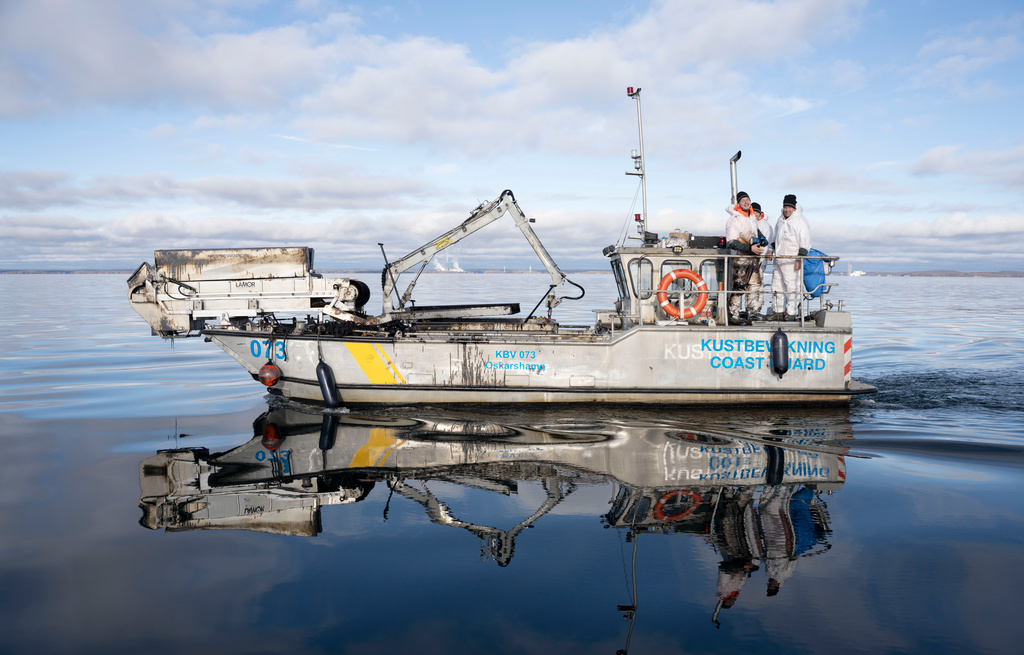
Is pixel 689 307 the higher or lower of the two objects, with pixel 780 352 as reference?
higher

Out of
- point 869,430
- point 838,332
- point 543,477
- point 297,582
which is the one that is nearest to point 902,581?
point 543,477

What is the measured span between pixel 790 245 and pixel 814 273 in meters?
0.72

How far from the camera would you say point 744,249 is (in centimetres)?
1120

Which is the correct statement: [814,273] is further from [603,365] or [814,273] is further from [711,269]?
[603,365]

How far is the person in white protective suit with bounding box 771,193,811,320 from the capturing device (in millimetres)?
10938

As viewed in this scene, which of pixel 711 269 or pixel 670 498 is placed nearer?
pixel 670 498

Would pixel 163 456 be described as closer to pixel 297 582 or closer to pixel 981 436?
pixel 297 582

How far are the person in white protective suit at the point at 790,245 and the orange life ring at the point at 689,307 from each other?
128 cm

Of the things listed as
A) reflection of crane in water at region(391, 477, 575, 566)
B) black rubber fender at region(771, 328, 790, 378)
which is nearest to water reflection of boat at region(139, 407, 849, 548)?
reflection of crane in water at region(391, 477, 575, 566)

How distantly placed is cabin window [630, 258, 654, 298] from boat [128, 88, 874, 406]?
3cm

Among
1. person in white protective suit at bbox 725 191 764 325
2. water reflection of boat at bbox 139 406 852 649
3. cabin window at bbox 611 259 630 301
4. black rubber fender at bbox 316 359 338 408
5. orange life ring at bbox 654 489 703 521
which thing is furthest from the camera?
cabin window at bbox 611 259 630 301

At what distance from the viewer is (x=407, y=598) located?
14.9 ft

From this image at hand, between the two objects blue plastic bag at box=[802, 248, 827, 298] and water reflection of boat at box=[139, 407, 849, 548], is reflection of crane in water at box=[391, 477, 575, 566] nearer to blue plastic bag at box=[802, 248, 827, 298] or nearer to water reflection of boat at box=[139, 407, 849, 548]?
water reflection of boat at box=[139, 407, 849, 548]

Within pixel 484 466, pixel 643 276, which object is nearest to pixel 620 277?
pixel 643 276
